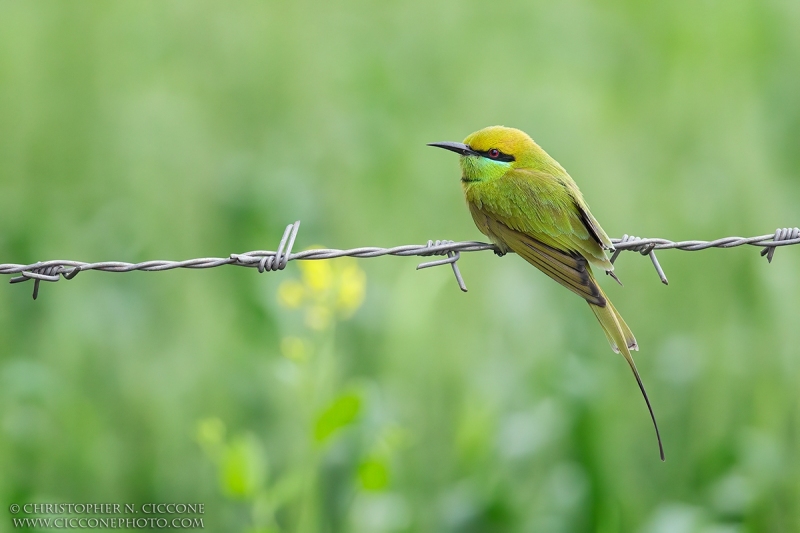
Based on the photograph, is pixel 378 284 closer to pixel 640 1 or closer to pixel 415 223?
pixel 415 223

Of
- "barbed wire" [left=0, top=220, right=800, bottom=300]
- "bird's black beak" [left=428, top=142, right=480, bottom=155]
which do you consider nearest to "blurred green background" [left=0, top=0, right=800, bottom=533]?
"bird's black beak" [left=428, top=142, right=480, bottom=155]

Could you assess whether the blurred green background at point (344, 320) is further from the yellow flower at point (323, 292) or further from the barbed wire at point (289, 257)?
the barbed wire at point (289, 257)

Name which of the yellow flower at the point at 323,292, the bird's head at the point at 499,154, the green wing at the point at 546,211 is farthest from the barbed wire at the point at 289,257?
the yellow flower at the point at 323,292

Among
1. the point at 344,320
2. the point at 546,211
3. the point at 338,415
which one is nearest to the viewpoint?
the point at 546,211

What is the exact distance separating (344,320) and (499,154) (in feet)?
2.81

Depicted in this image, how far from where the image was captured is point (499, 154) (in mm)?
2543

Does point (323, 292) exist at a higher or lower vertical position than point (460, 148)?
lower

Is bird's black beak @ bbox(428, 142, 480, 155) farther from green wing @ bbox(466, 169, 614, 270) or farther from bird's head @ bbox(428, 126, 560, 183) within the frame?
green wing @ bbox(466, 169, 614, 270)

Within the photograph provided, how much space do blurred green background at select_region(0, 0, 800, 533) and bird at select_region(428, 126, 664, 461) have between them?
49cm

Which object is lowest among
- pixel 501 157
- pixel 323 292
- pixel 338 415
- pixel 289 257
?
pixel 338 415

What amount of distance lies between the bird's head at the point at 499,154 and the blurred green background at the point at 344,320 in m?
0.49

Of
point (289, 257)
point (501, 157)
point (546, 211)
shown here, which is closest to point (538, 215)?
point (546, 211)

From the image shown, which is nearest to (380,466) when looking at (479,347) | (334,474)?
(334,474)

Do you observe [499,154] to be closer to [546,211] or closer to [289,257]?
[546,211]
